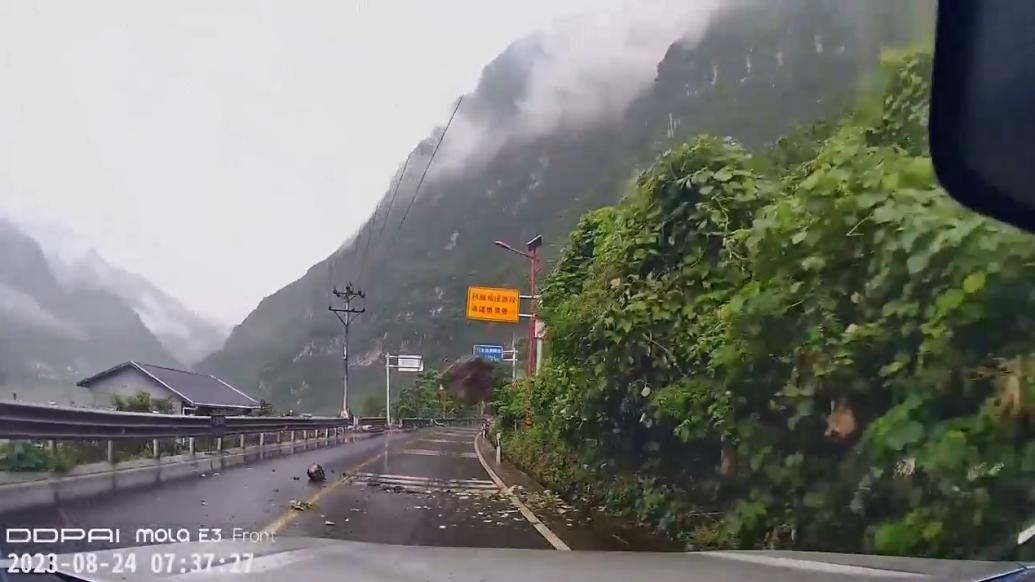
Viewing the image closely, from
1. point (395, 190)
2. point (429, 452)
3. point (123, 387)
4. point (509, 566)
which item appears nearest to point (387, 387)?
point (395, 190)

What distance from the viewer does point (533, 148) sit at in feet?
20.2

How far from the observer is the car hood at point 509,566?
365cm

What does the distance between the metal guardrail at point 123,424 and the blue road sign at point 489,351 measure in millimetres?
1293

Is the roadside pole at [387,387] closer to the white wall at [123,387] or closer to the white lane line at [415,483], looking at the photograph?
the white lane line at [415,483]

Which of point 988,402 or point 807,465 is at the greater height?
point 988,402

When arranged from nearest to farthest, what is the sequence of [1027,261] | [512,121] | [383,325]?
[1027,261]
[512,121]
[383,325]

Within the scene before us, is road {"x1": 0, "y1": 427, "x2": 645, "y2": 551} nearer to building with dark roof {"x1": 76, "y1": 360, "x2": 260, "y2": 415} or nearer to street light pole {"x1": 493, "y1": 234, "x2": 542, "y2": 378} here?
building with dark roof {"x1": 76, "y1": 360, "x2": 260, "y2": 415}

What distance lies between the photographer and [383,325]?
6633 millimetres

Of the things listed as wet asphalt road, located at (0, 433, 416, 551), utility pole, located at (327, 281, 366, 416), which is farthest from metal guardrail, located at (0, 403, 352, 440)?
utility pole, located at (327, 281, 366, 416)

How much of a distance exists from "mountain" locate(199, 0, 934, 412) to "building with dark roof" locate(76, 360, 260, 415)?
0.11 m

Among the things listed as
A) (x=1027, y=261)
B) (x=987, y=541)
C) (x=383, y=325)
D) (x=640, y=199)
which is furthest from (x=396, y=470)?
(x=1027, y=261)

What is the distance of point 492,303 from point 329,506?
1747 millimetres

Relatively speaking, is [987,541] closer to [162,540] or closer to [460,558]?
[460,558]

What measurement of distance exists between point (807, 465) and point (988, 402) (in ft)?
5.09
